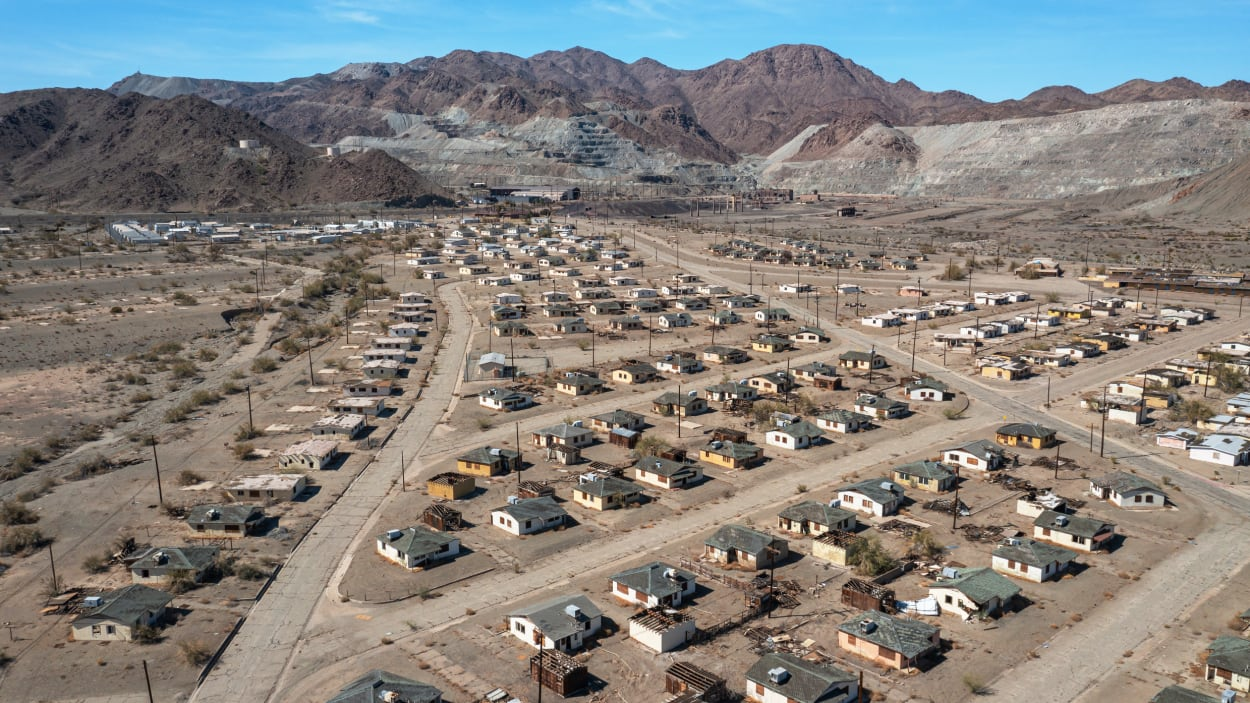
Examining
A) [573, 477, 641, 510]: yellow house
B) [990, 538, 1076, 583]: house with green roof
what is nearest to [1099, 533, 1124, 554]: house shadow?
[990, 538, 1076, 583]: house with green roof

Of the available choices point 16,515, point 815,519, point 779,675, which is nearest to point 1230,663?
point 779,675

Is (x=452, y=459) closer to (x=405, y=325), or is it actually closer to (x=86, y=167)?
(x=405, y=325)

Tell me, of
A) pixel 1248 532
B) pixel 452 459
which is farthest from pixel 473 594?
pixel 1248 532

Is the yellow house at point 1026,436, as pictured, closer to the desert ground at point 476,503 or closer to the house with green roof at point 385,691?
the desert ground at point 476,503

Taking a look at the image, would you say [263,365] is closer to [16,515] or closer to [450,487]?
[16,515]

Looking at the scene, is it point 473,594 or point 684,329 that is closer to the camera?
point 473,594

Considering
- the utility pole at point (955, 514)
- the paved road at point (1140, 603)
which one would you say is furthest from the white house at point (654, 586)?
the utility pole at point (955, 514)
